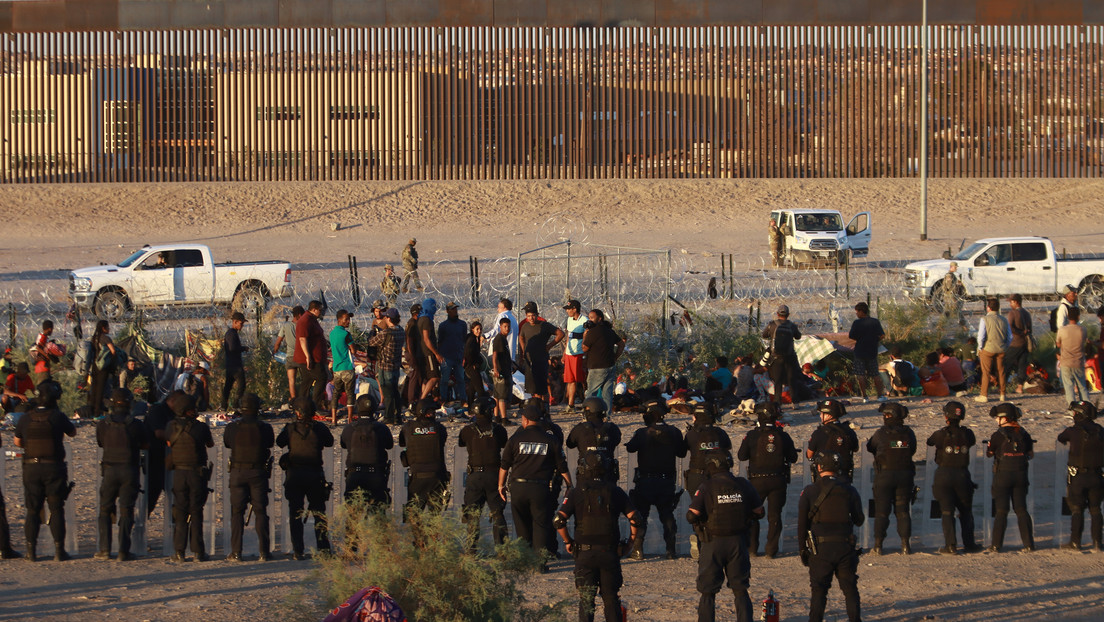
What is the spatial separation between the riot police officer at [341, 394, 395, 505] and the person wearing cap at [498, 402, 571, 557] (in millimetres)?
992

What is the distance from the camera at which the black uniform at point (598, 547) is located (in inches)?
321

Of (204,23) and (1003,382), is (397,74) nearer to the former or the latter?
(204,23)

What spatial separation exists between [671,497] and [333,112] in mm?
31059

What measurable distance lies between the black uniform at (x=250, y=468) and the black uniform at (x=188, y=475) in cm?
20

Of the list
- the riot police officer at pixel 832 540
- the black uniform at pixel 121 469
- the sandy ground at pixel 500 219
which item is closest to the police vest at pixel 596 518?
the riot police officer at pixel 832 540

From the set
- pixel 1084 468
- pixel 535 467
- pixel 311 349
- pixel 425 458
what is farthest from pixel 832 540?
pixel 311 349

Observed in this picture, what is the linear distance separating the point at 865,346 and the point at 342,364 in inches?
247

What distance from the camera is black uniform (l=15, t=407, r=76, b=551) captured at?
32.9 ft

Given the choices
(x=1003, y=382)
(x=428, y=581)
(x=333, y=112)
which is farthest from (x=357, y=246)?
(x=428, y=581)

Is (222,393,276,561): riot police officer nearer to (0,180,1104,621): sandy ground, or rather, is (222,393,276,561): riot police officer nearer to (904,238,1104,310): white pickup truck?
(0,180,1104,621): sandy ground

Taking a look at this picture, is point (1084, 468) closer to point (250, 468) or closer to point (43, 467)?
point (250, 468)

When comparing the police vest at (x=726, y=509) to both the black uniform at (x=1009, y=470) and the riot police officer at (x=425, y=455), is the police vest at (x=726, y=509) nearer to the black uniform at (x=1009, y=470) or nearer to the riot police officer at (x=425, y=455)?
the riot police officer at (x=425, y=455)

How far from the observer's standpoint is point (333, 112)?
39219mm

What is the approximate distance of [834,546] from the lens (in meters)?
8.28
